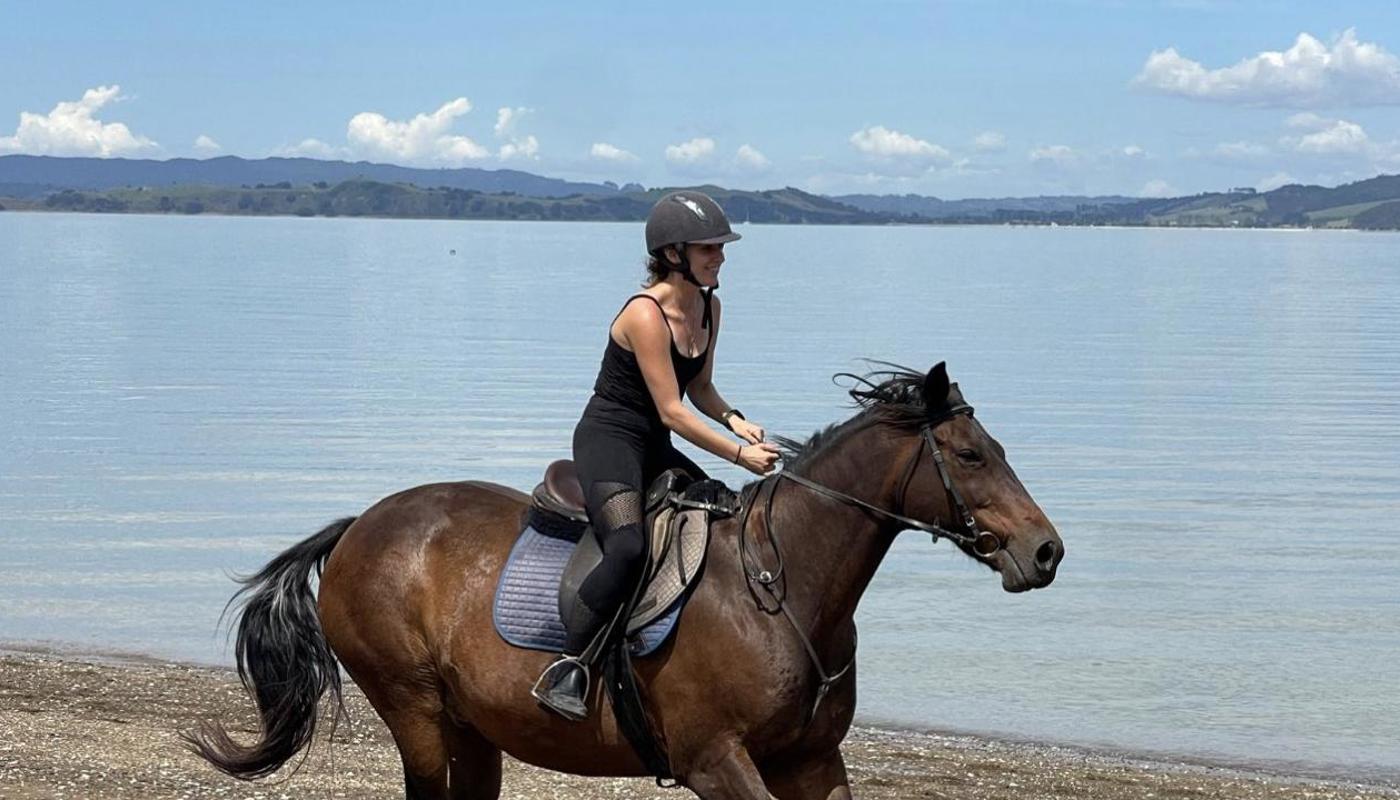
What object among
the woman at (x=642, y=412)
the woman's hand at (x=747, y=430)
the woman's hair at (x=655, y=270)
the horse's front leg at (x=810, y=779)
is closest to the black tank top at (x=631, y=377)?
the woman at (x=642, y=412)

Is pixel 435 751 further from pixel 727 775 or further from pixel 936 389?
pixel 936 389

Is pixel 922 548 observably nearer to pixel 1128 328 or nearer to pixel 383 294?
pixel 1128 328

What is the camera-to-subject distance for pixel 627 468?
825 centimetres

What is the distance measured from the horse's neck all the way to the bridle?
0.04 meters

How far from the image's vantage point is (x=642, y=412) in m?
8.41

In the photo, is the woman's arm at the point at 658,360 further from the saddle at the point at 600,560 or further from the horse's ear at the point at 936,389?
the horse's ear at the point at 936,389

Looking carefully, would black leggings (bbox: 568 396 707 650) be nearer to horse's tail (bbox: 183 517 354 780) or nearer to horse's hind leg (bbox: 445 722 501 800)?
horse's hind leg (bbox: 445 722 501 800)

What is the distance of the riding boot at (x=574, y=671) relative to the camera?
26.7 feet

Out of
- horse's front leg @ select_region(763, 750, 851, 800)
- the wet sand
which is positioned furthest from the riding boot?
the wet sand

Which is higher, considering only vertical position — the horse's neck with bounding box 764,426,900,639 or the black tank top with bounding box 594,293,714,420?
the black tank top with bounding box 594,293,714,420

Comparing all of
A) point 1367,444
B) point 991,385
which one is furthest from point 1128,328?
point 1367,444

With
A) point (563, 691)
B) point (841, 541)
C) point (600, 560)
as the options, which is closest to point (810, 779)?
point (841, 541)

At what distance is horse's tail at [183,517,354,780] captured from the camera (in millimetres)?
9477

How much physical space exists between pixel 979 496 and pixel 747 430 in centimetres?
120
